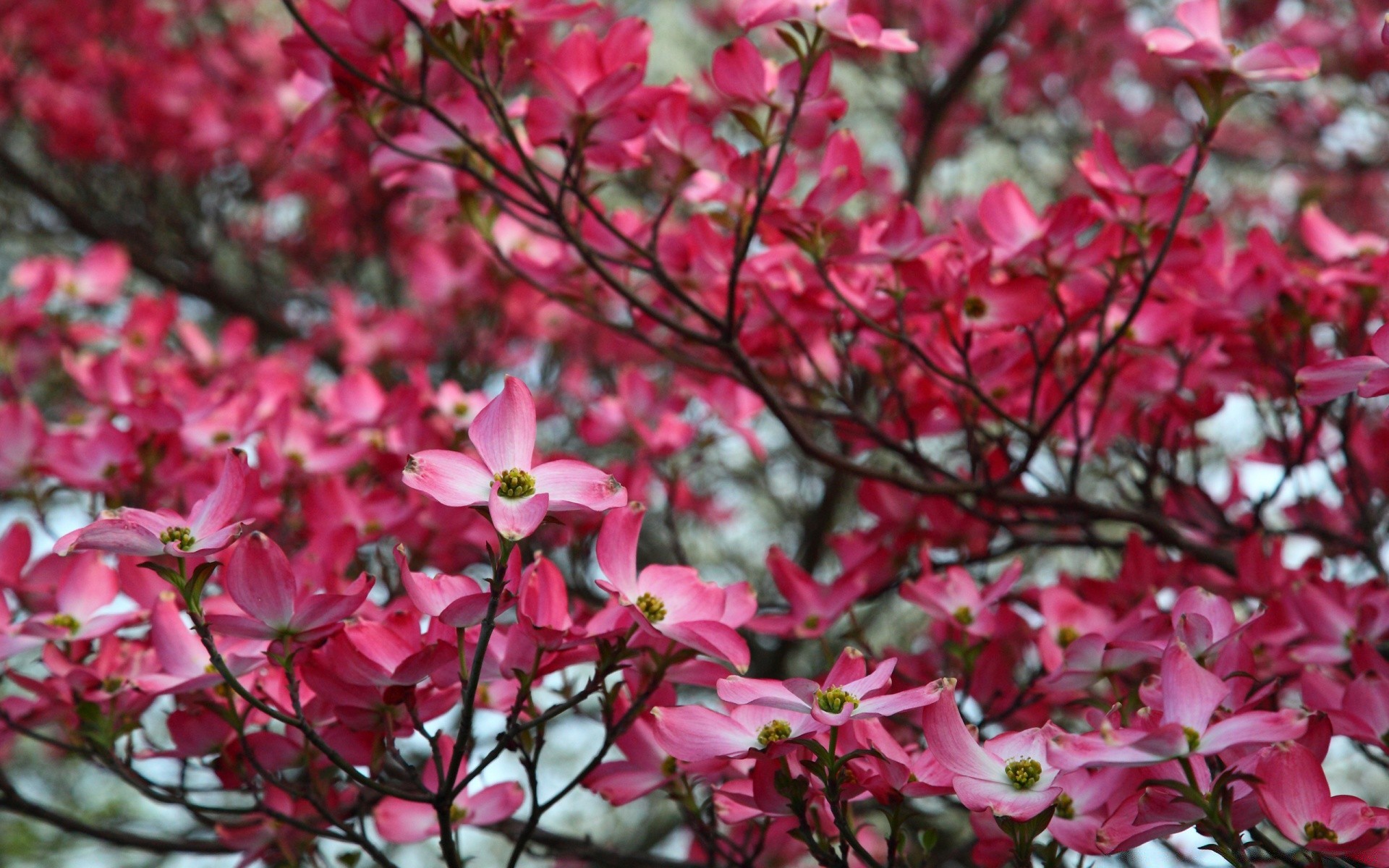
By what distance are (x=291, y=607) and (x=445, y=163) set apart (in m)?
0.69

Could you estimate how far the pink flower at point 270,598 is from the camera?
3.54 feet

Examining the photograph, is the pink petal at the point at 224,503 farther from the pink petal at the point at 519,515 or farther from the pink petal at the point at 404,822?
the pink petal at the point at 404,822

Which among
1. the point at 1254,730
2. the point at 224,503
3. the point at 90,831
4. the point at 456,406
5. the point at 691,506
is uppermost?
the point at 456,406

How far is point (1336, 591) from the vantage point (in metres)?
1.49

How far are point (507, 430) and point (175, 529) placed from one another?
34 cm

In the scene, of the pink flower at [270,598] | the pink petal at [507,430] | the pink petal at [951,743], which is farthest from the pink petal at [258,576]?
the pink petal at [951,743]

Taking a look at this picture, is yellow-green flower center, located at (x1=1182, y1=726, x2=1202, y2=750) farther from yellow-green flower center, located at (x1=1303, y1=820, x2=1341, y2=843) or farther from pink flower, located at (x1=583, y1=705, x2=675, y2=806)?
pink flower, located at (x1=583, y1=705, x2=675, y2=806)

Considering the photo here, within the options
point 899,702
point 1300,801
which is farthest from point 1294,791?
point 899,702

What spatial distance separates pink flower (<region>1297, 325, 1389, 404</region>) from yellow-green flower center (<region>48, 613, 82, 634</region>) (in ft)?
4.77

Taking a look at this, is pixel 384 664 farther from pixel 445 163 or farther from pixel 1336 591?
pixel 1336 591

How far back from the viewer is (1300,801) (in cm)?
101

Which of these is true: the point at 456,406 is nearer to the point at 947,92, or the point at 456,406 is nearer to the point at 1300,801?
the point at 1300,801

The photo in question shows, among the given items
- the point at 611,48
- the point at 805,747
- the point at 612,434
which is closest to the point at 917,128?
the point at 612,434

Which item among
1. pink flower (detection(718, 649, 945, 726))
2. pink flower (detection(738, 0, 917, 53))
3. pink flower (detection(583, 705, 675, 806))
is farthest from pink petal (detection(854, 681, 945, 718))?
pink flower (detection(738, 0, 917, 53))
